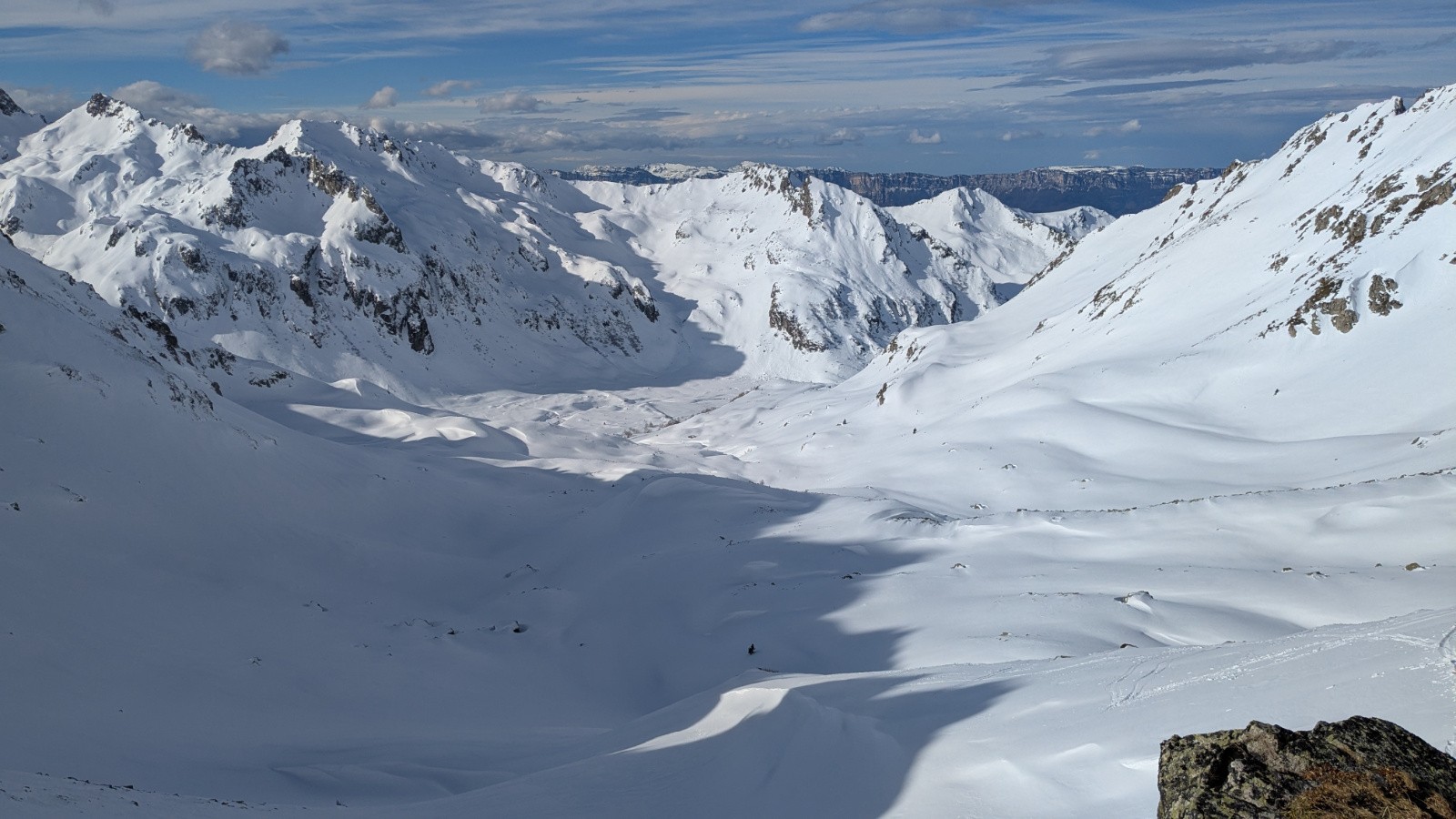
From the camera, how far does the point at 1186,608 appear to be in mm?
20609

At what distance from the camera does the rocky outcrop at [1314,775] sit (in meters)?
6.31

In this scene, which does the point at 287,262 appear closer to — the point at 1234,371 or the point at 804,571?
the point at 804,571

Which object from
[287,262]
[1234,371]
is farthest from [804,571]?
[287,262]

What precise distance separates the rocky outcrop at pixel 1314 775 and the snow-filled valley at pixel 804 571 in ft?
4.22

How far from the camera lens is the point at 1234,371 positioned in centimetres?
5059

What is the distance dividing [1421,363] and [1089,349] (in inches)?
1067

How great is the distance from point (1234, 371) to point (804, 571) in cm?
3375

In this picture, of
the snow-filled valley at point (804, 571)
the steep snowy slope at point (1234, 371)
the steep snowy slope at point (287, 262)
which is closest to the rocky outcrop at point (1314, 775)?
the snow-filled valley at point (804, 571)

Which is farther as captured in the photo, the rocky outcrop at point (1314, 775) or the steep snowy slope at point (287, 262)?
the steep snowy slope at point (287, 262)

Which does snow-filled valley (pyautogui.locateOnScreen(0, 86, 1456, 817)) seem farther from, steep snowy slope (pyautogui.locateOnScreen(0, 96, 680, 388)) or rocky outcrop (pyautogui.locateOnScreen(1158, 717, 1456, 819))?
steep snowy slope (pyautogui.locateOnScreen(0, 96, 680, 388))

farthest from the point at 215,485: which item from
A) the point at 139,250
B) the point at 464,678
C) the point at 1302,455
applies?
the point at 139,250

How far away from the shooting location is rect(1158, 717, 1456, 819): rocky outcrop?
6309 millimetres

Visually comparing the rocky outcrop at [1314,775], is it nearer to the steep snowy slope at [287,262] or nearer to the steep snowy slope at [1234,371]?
the steep snowy slope at [1234,371]

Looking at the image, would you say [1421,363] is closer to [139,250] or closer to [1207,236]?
[1207,236]
